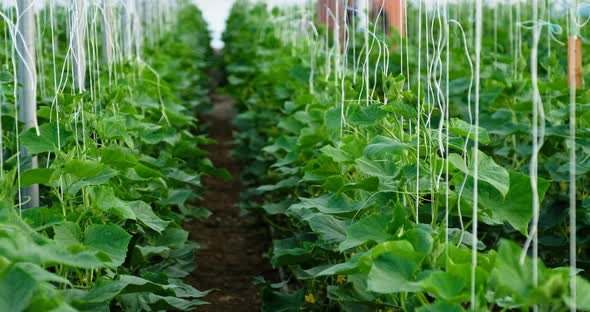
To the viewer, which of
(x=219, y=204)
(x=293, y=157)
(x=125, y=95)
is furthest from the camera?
(x=219, y=204)

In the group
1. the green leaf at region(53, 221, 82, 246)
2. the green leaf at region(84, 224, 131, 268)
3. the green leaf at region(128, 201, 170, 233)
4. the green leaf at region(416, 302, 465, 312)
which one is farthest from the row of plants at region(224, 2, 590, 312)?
the green leaf at region(53, 221, 82, 246)

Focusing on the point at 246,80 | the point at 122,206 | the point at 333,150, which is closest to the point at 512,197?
the point at 333,150

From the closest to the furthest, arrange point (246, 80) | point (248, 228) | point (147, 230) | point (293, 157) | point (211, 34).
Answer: point (147, 230)
point (293, 157)
point (248, 228)
point (246, 80)
point (211, 34)

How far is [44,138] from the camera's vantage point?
3225 mm

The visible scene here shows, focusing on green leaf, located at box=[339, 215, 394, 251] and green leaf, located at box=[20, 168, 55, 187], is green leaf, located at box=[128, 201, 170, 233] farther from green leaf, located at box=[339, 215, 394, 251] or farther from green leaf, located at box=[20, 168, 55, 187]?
green leaf, located at box=[339, 215, 394, 251]

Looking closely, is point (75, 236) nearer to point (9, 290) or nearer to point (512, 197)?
point (9, 290)

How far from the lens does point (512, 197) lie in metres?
2.63

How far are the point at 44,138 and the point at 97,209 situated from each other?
388mm

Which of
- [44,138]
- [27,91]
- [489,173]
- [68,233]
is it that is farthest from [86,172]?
[489,173]

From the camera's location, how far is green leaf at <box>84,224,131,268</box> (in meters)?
2.64

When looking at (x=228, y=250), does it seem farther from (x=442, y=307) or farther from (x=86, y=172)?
(x=442, y=307)

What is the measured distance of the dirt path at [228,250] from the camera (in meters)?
4.62

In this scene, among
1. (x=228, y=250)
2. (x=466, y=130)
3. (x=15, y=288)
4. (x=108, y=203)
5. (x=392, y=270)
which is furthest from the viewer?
(x=228, y=250)

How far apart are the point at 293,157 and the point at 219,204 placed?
2.22 m
